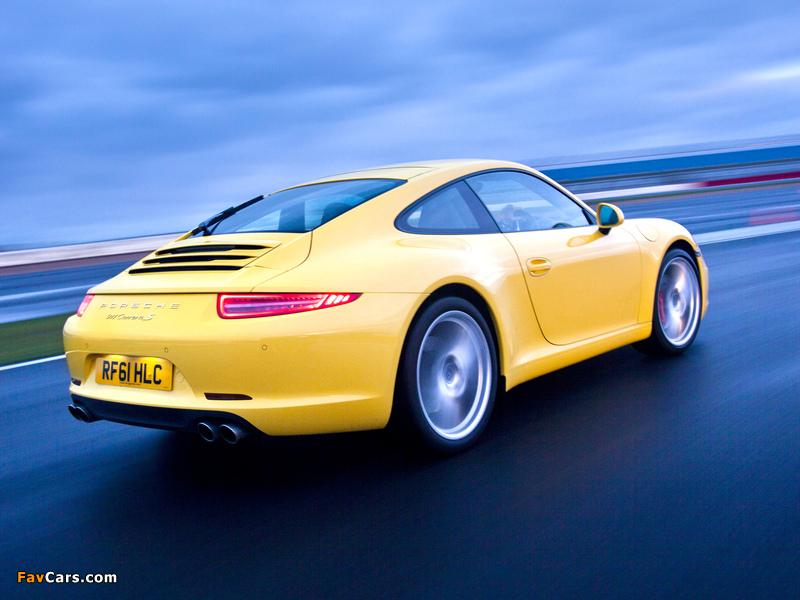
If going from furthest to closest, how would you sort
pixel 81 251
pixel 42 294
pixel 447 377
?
pixel 81 251
pixel 42 294
pixel 447 377

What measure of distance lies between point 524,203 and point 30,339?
5.85 m

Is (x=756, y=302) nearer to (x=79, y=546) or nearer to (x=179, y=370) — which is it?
(x=179, y=370)

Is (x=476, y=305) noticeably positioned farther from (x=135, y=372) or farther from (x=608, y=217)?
(x=135, y=372)

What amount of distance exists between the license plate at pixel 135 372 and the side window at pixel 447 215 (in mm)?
1228

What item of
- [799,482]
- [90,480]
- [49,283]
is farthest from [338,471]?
[49,283]

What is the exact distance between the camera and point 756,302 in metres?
6.98

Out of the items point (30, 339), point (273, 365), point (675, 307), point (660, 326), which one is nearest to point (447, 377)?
point (273, 365)

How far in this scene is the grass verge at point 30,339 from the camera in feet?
22.7

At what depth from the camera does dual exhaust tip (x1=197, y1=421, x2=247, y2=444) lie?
3018mm

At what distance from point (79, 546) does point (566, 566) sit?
175 cm

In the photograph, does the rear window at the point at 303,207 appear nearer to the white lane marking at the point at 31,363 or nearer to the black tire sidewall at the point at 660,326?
the black tire sidewall at the point at 660,326

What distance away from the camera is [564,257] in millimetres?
4215

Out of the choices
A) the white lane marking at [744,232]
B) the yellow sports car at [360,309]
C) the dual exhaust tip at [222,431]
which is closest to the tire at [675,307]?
the yellow sports car at [360,309]

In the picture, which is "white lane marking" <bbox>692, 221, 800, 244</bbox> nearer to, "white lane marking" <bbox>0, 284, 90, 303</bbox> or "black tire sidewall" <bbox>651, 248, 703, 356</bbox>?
"black tire sidewall" <bbox>651, 248, 703, 356</bbox>
